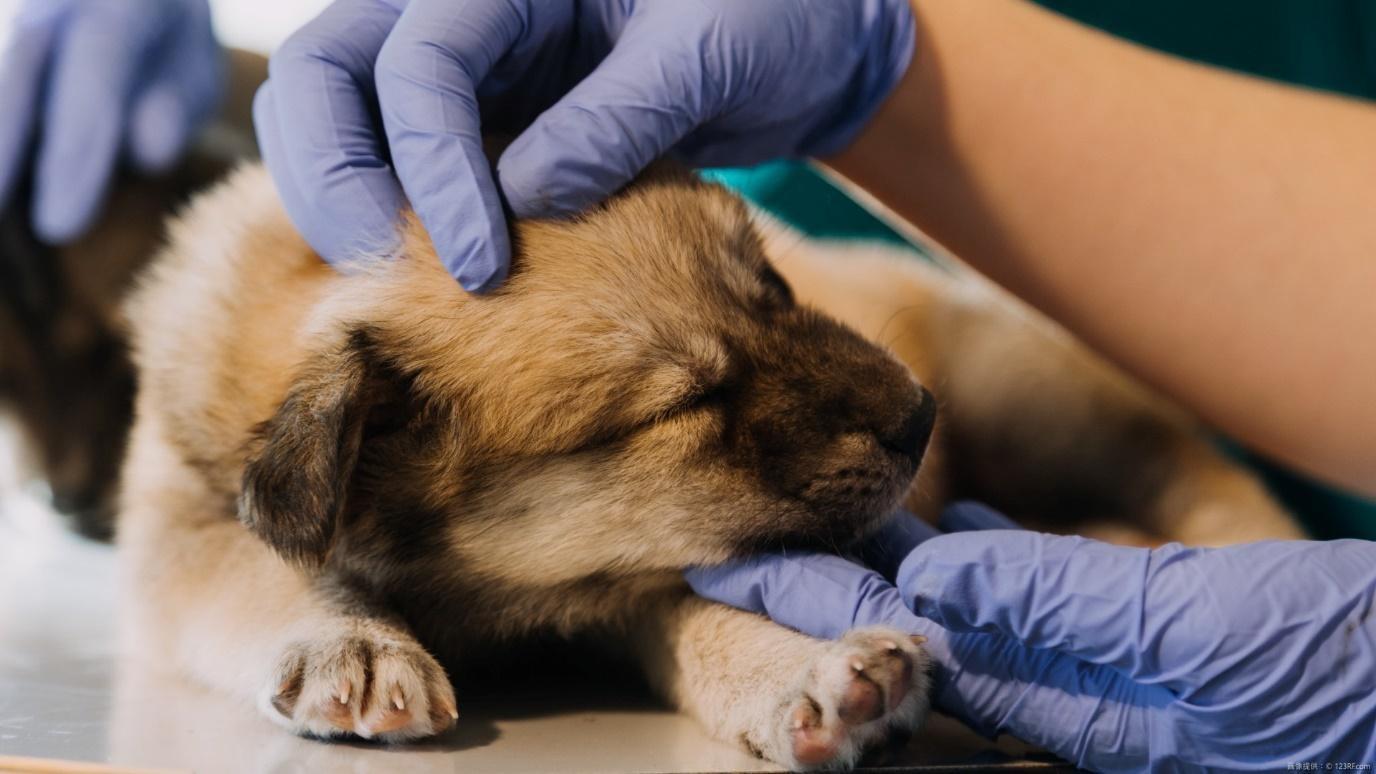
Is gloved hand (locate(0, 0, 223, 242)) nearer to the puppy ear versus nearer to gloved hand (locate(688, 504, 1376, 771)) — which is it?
the puppy ear

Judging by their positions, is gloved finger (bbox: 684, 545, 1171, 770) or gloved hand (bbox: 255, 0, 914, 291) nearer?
gloved finger (bbox: 684, 545, 1171, 770)

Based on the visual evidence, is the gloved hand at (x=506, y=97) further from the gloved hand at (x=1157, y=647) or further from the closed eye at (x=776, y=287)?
the gloved hand at (x=1157, y=647)

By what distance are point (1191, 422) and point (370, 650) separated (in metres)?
2.26

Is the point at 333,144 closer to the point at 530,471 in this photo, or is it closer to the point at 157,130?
the point at 530,471

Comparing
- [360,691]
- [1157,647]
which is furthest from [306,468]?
[1157,647]

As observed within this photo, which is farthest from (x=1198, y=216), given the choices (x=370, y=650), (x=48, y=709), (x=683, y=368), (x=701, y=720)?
(x=48, y=709)

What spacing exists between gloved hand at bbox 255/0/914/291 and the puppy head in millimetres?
91

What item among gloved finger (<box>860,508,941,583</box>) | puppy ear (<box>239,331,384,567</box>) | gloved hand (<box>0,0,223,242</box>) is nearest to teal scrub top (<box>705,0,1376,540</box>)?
gloved finger (<box>860,508,941,583</box>)

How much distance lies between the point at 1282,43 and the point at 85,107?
3433 millimetres

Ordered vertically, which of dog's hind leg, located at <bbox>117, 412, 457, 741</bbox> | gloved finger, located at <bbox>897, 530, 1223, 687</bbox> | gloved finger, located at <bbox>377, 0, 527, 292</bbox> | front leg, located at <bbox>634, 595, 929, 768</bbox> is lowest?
dog's hind leg, located at <bbox>117, 412, 457, 741</bbox>

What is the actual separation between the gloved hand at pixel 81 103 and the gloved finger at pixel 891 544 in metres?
2.44

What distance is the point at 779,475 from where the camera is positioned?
185 cm

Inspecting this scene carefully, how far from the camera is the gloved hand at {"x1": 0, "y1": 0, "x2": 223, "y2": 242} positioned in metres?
3.11

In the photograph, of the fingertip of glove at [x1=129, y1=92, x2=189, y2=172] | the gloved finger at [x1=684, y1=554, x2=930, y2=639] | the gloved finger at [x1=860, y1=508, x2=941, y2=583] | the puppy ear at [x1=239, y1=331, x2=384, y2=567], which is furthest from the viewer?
the fingertip of glove at [x1=129, y1=92, x2=189, y2=172]
